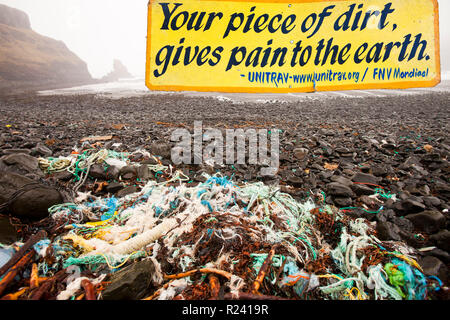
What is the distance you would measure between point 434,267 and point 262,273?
1.39 m

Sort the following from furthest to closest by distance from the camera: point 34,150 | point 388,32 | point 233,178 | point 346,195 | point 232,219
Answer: point 34,150, point 233,178, point 346,195, point 388,32, point 232,219

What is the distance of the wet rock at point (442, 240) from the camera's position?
182 centimetres

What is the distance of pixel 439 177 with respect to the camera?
3.22m

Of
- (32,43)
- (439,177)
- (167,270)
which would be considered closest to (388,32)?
(439,177)

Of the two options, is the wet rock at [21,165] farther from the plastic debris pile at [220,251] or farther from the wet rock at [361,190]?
the wet rock at [361,190]

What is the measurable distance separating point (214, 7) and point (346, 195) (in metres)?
3.02

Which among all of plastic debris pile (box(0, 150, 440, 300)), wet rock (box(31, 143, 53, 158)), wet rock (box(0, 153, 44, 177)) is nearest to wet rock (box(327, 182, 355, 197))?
plastic debris pile (box(0, 150, 440, 300))

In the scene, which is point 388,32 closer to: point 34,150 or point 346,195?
point 346,195

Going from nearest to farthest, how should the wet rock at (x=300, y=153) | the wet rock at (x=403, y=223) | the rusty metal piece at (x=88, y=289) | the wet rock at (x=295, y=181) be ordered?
the rusty metal piece at (x=88, y=289), the wet rock at (x=403, y=223), the wet rock at (x=295, y=181), the wet rock at (x=300, y=153)

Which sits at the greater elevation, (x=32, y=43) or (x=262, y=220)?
(x=32, y=43)

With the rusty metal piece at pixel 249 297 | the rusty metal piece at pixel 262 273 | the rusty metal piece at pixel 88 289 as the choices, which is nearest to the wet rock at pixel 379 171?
the rusty metal piece at pixel 262 273

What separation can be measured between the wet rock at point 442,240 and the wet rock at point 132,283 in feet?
8.52

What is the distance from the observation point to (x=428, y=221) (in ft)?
6.84

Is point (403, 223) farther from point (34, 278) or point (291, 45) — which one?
point (34, 278)
